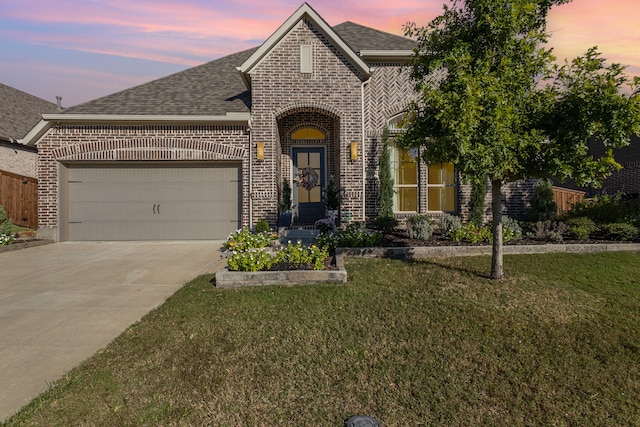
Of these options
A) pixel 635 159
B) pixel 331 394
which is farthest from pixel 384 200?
pixel 635 159

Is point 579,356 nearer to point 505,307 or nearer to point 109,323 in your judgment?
point 505,307

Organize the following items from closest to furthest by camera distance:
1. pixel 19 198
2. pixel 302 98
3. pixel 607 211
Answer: pixel 607 211, pixel 302 98, pixel 19 198

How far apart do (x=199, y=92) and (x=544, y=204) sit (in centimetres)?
1205

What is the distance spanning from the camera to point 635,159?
19.0 metres

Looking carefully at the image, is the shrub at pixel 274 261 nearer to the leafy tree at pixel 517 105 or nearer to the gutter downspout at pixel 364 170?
the leafy tree at pixel 517 105

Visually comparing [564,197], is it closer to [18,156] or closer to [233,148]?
[233,148]

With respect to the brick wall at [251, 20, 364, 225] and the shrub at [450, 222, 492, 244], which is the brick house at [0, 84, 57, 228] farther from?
the shrub at [450, 222, 492, 244]

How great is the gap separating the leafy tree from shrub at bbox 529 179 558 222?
5727 millimetres

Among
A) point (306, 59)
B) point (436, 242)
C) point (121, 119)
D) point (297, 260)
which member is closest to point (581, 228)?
point (436, 242)

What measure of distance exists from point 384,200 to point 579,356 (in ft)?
26.9

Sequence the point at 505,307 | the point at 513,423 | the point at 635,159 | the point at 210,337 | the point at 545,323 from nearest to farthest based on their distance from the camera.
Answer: the point at 513,423, the point at 210,337, the point at 545,323, the point at 505,307, the point at 635,159

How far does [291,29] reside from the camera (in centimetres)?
1154

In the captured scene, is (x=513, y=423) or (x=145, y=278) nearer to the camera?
(x=513, y=423)

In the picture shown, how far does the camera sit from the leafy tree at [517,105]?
5.28 metres
